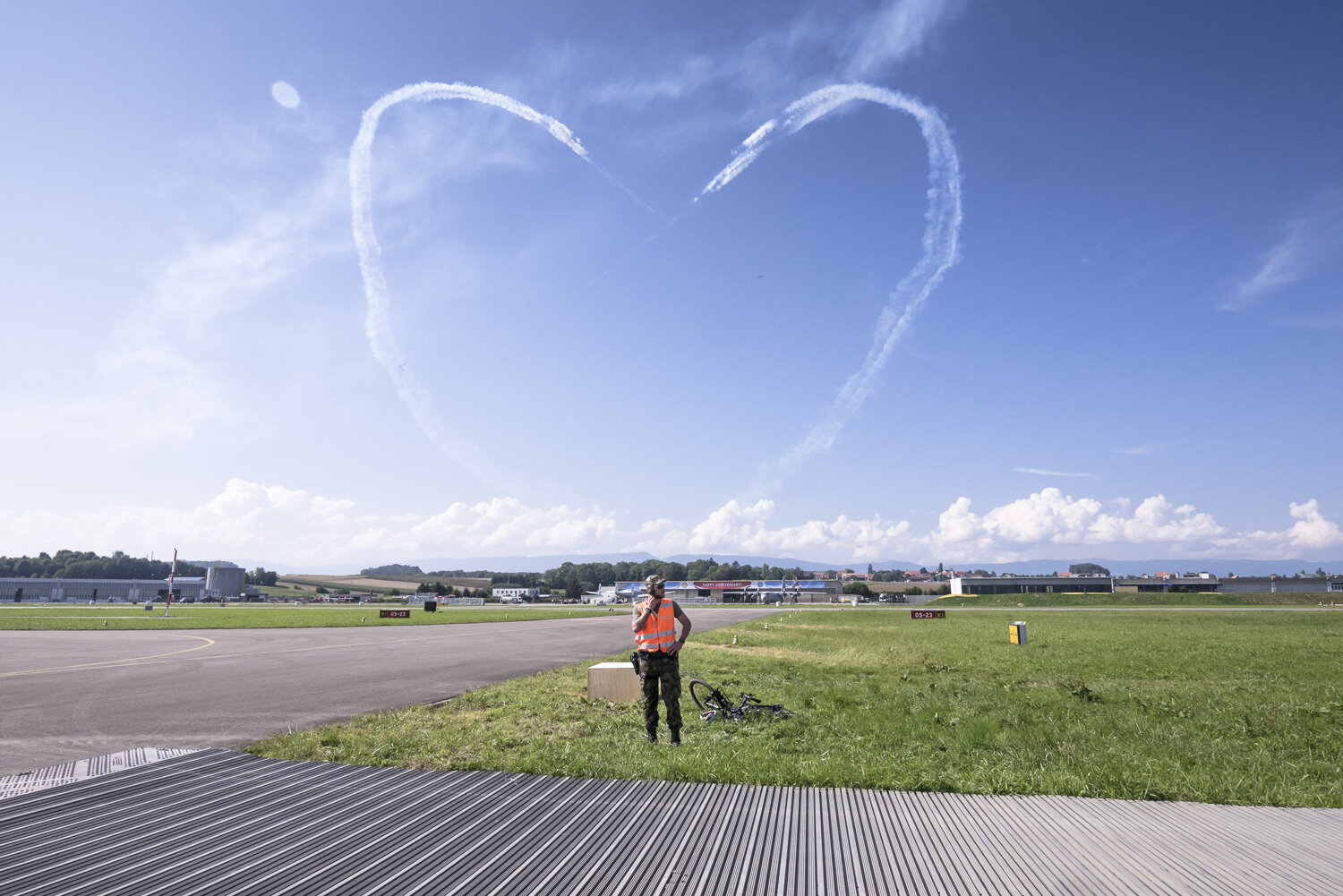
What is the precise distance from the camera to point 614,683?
12461 mm

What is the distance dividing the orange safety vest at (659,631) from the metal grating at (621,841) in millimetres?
2363

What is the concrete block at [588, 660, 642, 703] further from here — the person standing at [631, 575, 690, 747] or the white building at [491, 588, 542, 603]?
the white building at [491, 588, 542, 603]

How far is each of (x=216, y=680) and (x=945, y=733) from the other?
15469mm

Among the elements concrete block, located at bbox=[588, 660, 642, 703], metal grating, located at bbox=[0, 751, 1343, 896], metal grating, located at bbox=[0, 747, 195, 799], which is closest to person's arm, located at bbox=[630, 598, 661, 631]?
metal grating, located at bbox=[0, 751, 1343, 896]

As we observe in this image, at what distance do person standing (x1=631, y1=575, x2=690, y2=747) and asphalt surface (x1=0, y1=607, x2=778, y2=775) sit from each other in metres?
5.28

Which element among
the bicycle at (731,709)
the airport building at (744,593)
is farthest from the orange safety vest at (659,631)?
the airport building at (744,593)

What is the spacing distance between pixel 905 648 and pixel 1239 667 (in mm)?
9421

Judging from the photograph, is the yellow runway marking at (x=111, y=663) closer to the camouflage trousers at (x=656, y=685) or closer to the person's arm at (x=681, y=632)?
the camouflage trousers at (x=656, y=685)

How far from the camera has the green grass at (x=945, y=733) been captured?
7.38m

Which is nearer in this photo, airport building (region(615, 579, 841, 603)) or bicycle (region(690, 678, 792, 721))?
bicycle (region(690, 678, 792, 721))

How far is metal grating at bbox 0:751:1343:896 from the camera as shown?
466 centimetres

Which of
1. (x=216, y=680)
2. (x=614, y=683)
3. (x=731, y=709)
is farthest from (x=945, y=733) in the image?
(x=216, y=680)

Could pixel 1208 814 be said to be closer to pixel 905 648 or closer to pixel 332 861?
pixel 332 861

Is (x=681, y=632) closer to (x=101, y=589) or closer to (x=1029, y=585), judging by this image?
(x=1029, y=585)
